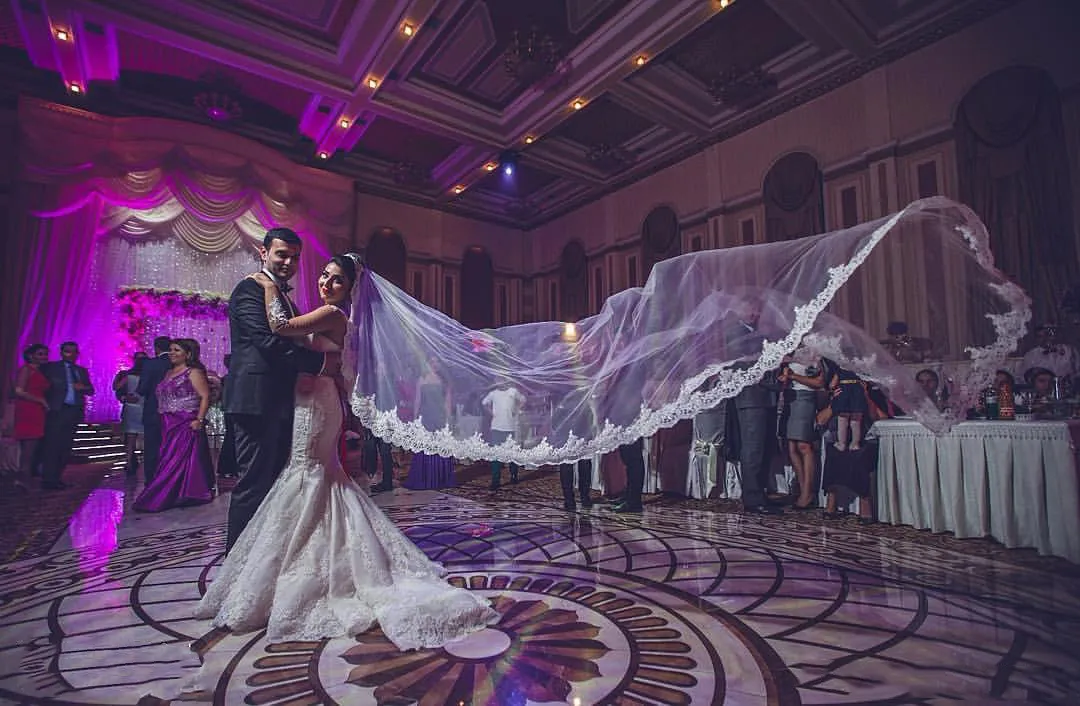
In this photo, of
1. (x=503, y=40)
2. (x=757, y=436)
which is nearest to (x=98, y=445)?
(x=503, y=40)

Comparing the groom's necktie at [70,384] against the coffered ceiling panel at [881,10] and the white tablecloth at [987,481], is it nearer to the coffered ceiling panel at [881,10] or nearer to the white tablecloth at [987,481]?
the white tablecloth at [987,481]

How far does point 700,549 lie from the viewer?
3.20 meters

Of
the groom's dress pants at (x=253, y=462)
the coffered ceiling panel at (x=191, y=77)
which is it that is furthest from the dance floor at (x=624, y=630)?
the coffered ceiling panel at (x=191, y=77)

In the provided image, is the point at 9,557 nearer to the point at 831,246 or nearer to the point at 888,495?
the point at 831,246

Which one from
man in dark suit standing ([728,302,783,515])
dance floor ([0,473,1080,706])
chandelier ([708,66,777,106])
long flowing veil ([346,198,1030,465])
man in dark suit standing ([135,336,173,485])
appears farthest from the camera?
chandelier ([708,66,777,106])

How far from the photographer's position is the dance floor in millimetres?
1653

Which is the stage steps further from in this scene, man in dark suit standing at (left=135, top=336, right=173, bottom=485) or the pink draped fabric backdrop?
man in dark suit standing at (left=135, top=336, right=173, bottom=485)

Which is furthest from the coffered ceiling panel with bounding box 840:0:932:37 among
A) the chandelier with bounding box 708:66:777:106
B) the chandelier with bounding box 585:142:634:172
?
the chandelier with bounding box 585:142:634:172

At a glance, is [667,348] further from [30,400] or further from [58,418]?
[30,400]

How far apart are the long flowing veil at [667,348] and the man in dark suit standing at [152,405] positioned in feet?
12.7

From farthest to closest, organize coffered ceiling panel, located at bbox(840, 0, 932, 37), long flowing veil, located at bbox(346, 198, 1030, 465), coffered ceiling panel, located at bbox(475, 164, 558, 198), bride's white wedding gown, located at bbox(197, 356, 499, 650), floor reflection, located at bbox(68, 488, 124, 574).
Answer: coffered ceiling panel, located at bbox(475, 164, 558, 198) < coffered ceiling panel, located at bbox(840, 0, 932, 37) < floor reflection, located at bbox(68, 488, 124, 574) < long flowing veil, located at bbox(346, 198, 1030, 465) < bride's white wedding gown, located at bbox(197, 356, 499, 650)

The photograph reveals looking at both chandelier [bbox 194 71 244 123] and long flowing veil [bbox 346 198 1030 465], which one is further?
chandelier [bbox 194 71 244 123]

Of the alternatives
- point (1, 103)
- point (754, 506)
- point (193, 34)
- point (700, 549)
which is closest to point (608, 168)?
point (193, 34)

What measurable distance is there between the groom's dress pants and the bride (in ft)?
0.21
